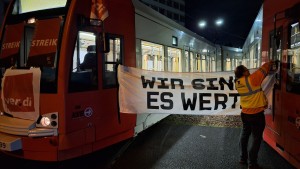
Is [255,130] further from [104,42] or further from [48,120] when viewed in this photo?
[48,120]

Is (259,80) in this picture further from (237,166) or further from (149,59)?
(149,59)

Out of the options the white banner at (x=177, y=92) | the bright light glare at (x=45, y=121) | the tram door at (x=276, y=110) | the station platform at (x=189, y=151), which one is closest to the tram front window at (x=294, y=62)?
the tram door at (x=276, y=110)

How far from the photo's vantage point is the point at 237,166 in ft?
15.6

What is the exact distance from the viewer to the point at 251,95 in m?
4.52

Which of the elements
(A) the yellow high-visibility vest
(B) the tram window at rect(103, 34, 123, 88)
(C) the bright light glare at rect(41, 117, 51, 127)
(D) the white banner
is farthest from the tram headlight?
(A) the yellow high-visibility vest

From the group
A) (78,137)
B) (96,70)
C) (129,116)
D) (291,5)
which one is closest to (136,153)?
(129,116)

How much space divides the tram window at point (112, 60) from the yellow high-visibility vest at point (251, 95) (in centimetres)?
229

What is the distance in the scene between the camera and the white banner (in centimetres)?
533

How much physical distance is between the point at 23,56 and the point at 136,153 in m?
2.78

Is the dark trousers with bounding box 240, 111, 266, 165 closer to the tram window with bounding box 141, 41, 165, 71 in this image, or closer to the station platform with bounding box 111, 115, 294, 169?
the station platform with bounding box 111, 115, 294, 169

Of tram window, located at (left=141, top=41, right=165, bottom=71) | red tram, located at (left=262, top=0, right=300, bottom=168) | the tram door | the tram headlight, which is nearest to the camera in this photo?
red tram, located at (left=262, top=0, right=300, bottom=168)

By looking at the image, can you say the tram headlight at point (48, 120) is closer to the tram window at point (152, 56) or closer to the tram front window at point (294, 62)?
the tram window at point (152, 56)

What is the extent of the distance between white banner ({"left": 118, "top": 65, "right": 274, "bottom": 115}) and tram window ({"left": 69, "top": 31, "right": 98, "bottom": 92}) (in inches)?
28.6

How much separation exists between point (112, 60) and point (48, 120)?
162 cm
